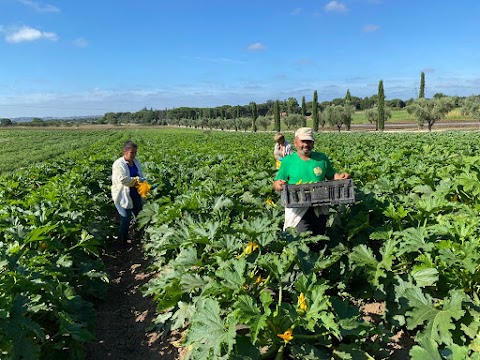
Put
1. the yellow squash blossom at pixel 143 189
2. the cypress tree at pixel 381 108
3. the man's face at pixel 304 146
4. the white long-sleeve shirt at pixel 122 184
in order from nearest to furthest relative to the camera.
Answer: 1. the man's face at pixel 304 146
2. the yellow squash blossom at pixel 143 189
3. the white long-sleeve shirt at pixel 122 184
4. the cypress tree at pixel 381 108

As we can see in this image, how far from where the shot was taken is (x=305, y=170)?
4.54 meters

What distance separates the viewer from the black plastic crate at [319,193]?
→ 13.5 feet

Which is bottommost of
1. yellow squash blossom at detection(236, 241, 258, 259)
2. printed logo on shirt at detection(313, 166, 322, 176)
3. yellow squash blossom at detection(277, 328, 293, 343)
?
yellow squash blossom at detection(277, 328, 293, 343)

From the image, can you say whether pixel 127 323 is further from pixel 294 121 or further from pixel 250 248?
pixel 294 121

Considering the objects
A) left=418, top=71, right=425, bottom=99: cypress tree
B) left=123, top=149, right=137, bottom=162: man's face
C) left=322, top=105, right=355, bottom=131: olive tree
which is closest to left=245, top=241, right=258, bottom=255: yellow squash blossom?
left=123, top=149, right=137, bottom=162: man's face

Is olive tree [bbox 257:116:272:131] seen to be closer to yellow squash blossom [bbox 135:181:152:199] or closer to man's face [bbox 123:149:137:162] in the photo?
man's face [bbox 123:149:137:162]

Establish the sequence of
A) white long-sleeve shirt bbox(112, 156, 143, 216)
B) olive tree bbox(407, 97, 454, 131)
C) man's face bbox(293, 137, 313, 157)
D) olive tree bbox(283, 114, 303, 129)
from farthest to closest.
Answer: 1. olive tree bbox(283, 114, 303, 129)
2. olive tree bbox(407, 97, 454, 131)
3. white long-sleeve shirt bbox(112, 156, 143, 216)
4. man's face bbox(293, 137, 313, 157)

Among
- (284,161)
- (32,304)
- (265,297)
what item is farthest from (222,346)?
(284,161)

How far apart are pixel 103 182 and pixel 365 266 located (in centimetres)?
801

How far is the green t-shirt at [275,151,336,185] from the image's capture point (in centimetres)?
451

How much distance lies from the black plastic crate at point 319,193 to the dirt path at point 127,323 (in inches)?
77.0

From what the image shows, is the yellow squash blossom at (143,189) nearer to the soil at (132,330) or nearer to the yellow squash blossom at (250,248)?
the soil at (132,330)

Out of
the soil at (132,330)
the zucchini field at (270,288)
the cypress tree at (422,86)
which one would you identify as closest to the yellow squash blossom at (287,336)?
the zucchini field at (270,288)

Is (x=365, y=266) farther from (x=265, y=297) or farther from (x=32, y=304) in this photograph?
(x=32, y=304)
